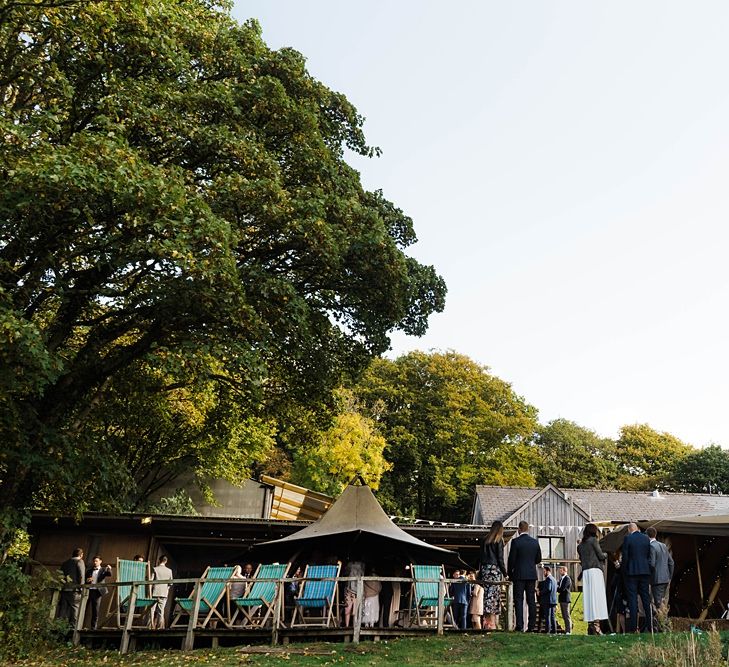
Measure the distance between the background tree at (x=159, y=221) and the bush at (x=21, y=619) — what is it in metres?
0.87

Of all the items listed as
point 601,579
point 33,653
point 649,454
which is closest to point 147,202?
point 33,653

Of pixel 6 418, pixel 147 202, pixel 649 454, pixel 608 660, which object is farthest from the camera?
pixel 649 454

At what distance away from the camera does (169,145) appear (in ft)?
39.9

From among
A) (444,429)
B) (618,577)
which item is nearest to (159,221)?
(618,577)

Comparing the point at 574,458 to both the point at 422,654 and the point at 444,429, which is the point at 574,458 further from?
the point at 422,654

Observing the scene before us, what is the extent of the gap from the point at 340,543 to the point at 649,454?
57.7 metres

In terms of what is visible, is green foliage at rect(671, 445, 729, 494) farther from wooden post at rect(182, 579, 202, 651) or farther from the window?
wooden post at rect(182, 579, 202, 651)

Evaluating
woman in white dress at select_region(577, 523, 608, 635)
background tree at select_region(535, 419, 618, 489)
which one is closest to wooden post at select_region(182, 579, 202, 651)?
woman in white dress at select_region(577, 523, 608, 635)

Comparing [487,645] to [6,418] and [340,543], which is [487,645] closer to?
[340,543]

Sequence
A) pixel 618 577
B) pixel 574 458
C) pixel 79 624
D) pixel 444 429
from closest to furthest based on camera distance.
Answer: pixel 618 577 → pixel 79 624 → pixel 444 429 → pixel 574 458

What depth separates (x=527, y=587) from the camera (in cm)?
1180

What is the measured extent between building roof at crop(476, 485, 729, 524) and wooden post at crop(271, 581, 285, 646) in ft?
101

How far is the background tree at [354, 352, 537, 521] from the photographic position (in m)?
49.9

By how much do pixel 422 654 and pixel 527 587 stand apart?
2645 mm
